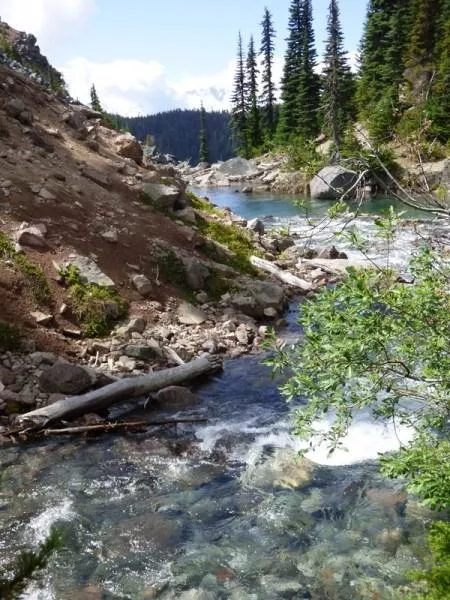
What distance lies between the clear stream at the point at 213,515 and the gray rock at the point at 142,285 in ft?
18.6

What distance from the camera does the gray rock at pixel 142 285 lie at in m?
15.8

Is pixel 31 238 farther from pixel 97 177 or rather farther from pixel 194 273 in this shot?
pixel 97 177

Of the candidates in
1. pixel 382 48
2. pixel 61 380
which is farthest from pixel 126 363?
pixel 382 48

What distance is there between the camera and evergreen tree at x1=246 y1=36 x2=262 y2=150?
86325 mm

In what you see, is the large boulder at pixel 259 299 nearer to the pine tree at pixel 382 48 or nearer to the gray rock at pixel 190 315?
the gray rock at pixel 190 315

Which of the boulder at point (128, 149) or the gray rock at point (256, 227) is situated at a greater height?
the boulder at point (128, 149)

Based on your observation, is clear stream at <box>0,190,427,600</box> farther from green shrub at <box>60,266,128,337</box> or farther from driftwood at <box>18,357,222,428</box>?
green shrub at <box>60,266,128,337</box>

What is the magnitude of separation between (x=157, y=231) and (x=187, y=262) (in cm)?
198

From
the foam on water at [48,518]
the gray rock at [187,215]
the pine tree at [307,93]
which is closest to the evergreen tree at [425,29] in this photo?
the pine tree at [307,93]

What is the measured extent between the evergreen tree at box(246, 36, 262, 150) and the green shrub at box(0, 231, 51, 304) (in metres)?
74.3

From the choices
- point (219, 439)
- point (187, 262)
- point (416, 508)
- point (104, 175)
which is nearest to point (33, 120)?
point (104, 175)

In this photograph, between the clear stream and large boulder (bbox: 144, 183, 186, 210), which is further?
large boulder (bbox: 144, 183, 186, 210)

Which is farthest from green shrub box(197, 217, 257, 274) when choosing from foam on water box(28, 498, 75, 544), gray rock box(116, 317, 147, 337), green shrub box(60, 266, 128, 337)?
foam on water box(28, 498, 75, 544)

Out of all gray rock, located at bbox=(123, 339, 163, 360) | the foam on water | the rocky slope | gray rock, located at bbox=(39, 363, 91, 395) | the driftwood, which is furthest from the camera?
gray rock, located at bbox=(123, 339, 163, 360)
